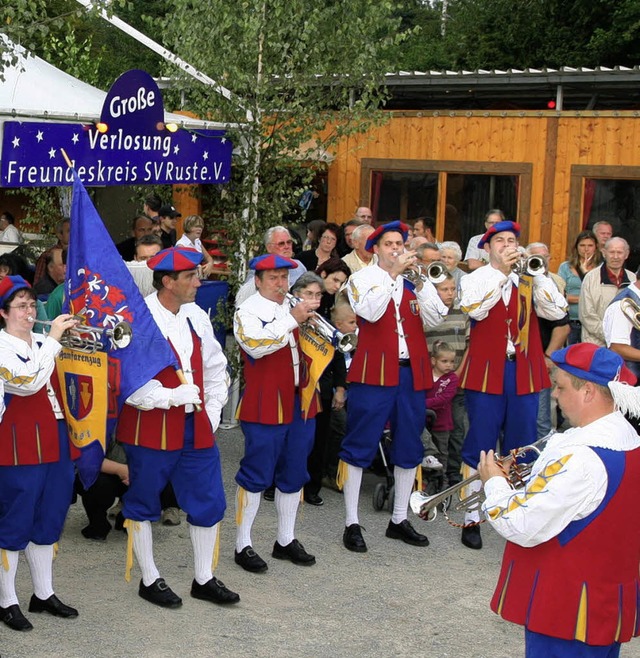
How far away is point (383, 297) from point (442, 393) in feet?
4.81

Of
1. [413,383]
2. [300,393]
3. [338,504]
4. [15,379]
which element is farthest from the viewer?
[338,504]

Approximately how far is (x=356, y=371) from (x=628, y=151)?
652 cm

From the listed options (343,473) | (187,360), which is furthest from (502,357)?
(187,360)

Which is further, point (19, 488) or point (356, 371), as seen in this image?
point (356, 371)

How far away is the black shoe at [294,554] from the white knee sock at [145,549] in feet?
3.14

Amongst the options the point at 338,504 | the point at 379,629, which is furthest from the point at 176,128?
the point at 379,629

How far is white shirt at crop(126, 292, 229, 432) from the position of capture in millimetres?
5367

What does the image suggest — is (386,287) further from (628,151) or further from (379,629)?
(628,151)

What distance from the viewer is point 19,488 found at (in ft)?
16.8

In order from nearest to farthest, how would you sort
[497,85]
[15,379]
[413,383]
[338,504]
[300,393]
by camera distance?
1. [15,379]
2. [300,393]
3. [413,383]
4. [338,504]
5. [497,85]

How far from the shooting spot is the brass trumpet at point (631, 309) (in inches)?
277

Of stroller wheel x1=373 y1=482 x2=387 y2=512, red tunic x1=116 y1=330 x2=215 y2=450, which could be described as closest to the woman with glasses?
stroller wheel x1=373 y1=482 x2=387 y2=512

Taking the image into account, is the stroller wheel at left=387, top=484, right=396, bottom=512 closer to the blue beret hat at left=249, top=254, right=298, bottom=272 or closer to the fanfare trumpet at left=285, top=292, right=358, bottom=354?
the fanfare trumpet at left=285, top=292, right=358, bottom=354

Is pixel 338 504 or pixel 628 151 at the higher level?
pixel 628 151
